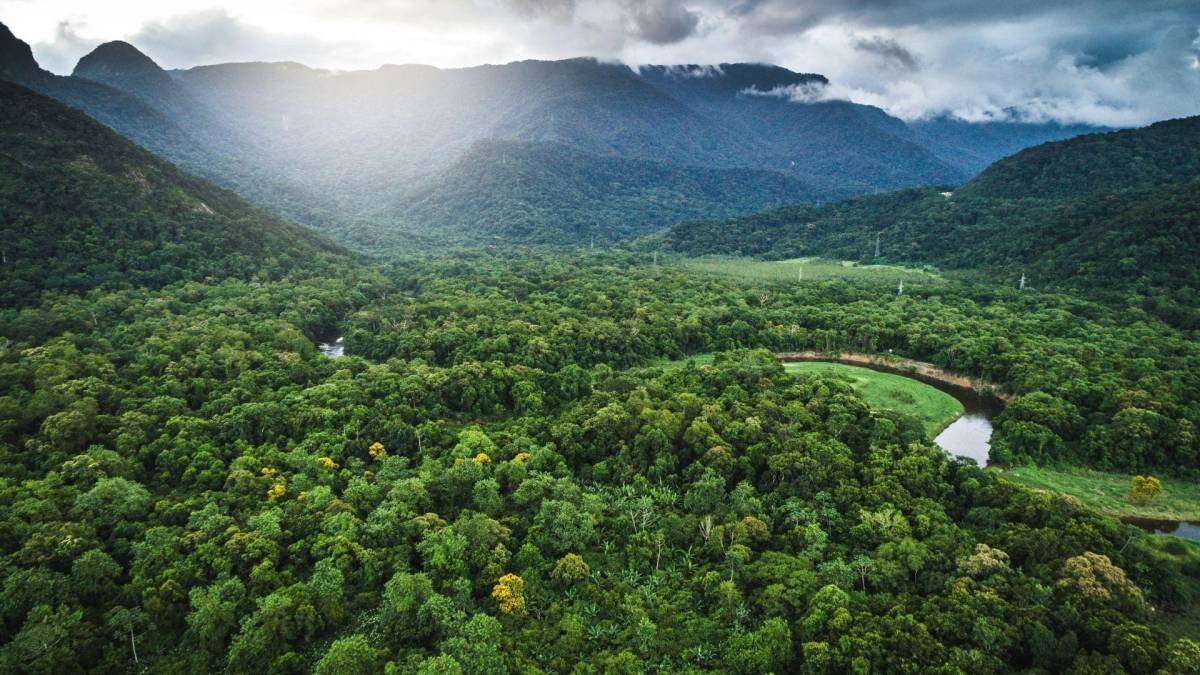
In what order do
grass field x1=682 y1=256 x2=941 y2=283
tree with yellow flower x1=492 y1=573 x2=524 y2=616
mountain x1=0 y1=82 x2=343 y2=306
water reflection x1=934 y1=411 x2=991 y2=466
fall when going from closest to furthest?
tree with yellow flower x1=492 y1=573 x2=524 y2=616, water reflection x1=934 y1=411 x2=991 y2=466, mountain x1=0 y1=82 x2=343 y2=306, grass field x1=682 y1=256 x2=941 y2=283

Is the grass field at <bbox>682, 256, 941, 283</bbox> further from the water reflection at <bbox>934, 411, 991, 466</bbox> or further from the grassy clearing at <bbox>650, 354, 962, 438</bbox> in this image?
the water reflection at <bbox>934, 411, 991, 466</bbox>

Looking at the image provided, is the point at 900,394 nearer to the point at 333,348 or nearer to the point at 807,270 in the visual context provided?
the point at 333,348

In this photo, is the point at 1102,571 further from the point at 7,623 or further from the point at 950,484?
the point at 7,623

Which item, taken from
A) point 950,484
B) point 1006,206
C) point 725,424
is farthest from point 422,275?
point 1006,206

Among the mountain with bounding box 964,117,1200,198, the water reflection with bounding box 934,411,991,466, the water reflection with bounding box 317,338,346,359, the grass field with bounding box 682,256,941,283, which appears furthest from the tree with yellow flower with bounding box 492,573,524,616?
the mountain with bounding box 964,117,1200,198

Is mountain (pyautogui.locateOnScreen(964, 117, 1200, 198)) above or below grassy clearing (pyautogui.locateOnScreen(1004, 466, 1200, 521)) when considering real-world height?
above

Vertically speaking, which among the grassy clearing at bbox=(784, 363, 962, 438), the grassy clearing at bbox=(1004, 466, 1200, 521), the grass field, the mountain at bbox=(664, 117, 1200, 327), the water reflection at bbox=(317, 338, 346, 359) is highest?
the mountain at bbox=(664, 117, 1200, 327)

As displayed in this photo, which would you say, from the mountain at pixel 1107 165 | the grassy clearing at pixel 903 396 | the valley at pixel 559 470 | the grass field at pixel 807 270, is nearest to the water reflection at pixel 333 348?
the valley at pixel 559 470
